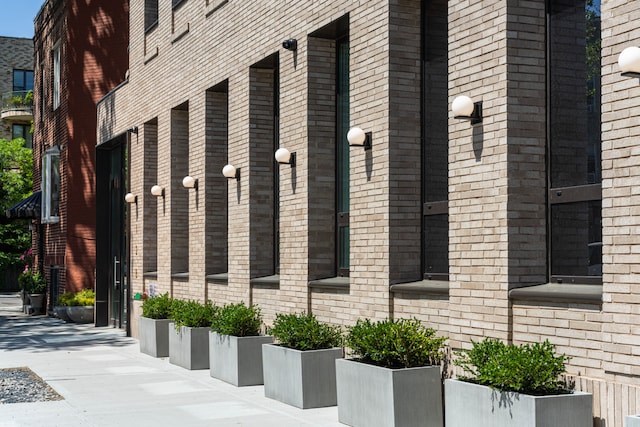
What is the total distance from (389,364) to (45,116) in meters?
25.2

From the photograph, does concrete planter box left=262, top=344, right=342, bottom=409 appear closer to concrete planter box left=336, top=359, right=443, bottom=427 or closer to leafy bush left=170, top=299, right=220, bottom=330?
concrete planter box left=336, top=359, right=443, bottom=427

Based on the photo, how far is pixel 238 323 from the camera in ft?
42.2

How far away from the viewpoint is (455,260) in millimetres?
9242

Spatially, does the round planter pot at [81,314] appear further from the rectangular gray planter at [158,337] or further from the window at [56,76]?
the rectangular gray planter at [158,337]

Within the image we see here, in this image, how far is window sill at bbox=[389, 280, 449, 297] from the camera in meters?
9.64

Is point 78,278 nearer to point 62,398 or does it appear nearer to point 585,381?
point 62,398

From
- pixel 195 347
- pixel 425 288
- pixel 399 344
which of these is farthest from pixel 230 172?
pixel 399 344

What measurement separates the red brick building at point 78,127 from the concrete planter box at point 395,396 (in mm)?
19234

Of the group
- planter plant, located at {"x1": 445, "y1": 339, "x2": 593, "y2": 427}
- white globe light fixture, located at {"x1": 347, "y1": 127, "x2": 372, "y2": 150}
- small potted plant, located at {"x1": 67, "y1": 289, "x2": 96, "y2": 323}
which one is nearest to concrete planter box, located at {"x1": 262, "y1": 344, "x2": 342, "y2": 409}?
white globe light fixture, located at {"x1": 347, "y1": 127, "x2": 372, "y2": 150}

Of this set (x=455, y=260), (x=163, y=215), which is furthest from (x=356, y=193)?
(x=163, y=215)

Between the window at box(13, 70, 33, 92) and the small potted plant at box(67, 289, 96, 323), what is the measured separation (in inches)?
1458

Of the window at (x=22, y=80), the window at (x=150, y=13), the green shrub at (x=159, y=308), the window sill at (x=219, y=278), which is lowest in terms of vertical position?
the green shrub at (x=159, y=308)

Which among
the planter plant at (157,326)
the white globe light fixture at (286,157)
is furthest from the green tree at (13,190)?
the white globe light fixture at (286,157)

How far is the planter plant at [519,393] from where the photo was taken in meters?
7.07
